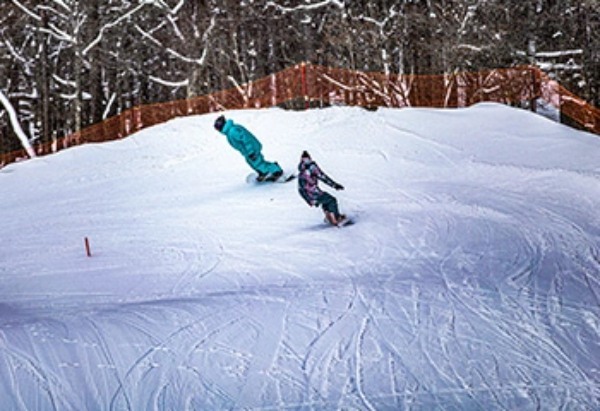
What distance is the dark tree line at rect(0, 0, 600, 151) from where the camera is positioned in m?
20.5

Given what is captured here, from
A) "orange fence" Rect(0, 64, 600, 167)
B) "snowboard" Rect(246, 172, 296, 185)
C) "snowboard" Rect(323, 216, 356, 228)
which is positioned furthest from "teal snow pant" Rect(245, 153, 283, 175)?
"orange fence" Rect(0, 64, 600, 167)

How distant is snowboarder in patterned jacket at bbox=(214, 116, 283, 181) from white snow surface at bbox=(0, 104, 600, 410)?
12.7 inches

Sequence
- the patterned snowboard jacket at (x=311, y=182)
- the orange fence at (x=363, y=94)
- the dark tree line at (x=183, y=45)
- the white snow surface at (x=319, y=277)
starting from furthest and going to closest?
the dark tree line at (x=183, y=45) < the orange fence at (x=363, y=94) < the patterned snowboard jacket at (x=311, y=182) < the white snow surface at (x=319, y=277)

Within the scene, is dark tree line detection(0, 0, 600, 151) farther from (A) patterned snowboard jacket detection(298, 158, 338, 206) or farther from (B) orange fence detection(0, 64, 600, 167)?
(A) patterned snowboard jacket detection(298, 158, 338, 206)

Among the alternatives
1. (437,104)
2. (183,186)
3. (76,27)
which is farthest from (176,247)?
(76,27)

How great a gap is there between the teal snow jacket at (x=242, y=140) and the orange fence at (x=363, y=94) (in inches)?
218

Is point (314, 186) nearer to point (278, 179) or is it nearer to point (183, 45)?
point (278, 179)

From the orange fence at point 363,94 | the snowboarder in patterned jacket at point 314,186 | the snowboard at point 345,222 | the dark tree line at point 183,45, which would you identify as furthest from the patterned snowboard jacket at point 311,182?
the dark tree line at point 183,45

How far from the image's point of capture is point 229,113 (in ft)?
53.2

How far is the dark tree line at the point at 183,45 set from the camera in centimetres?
2053

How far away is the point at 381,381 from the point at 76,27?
19528 mm

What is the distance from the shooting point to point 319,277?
7543 mm

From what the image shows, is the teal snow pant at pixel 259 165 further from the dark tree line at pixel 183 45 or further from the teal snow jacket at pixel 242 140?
the dark tree line at pixel 183 45

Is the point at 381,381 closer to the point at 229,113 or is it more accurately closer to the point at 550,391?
the point at 550,391
